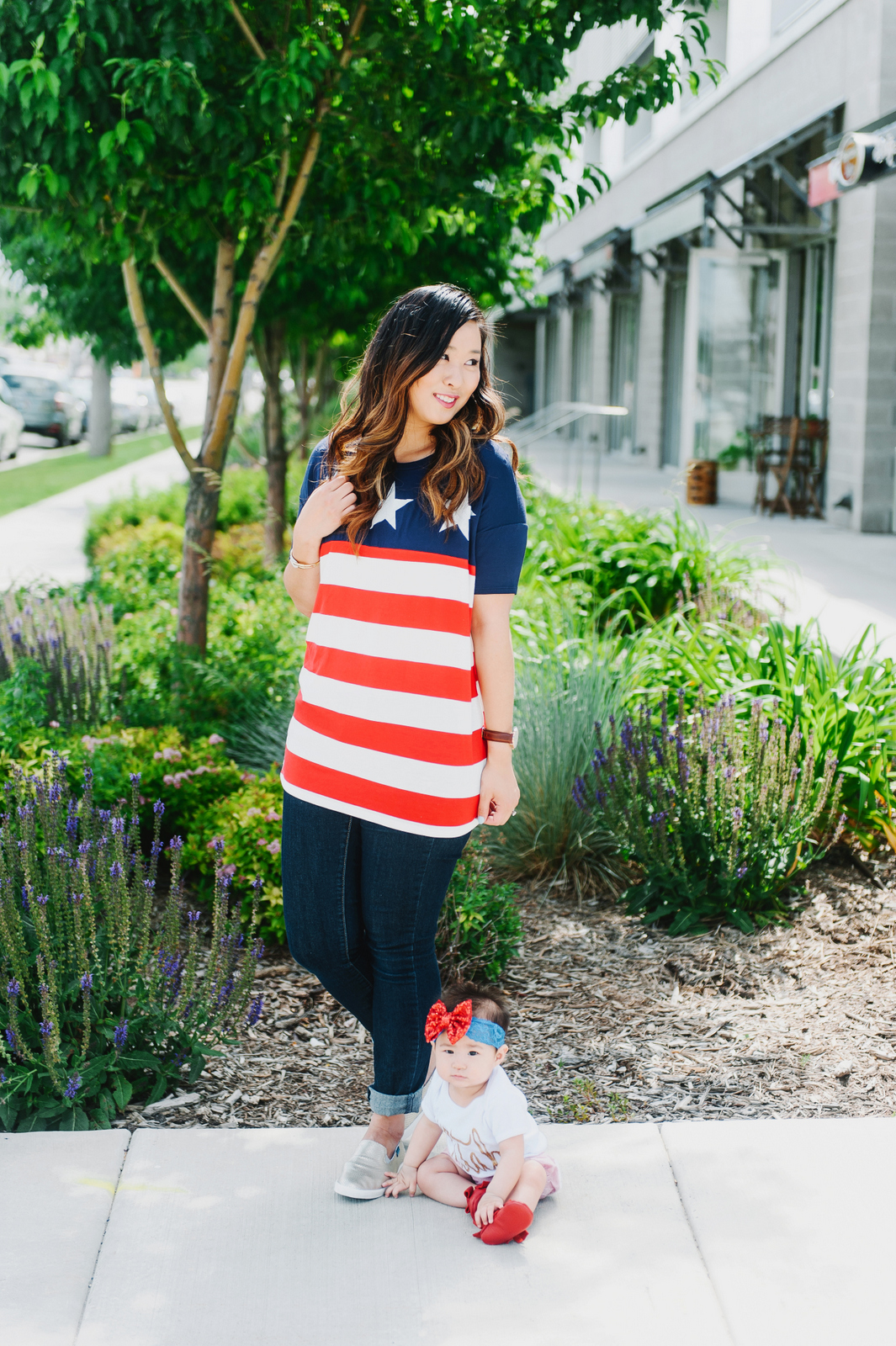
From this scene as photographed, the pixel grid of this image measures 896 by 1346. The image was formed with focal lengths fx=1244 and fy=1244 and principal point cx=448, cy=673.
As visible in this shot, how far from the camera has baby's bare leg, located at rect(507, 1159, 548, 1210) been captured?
7.68ft

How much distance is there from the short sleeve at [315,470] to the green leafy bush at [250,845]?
1.39m

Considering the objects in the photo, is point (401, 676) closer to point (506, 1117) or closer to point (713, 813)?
point (506, 1117)

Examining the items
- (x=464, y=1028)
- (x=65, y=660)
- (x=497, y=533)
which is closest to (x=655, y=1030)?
(x=464, y=1028)

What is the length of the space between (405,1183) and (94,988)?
883mm

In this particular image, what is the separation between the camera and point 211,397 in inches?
212

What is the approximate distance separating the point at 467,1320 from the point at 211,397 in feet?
13.5

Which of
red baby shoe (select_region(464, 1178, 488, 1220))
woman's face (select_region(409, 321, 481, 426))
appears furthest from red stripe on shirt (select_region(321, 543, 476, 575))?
red baby shoe (select_region(464, 1178, 488, 1220))

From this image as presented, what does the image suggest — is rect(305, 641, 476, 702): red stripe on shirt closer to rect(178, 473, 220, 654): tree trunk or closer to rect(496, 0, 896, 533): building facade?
rect(178, 473, 220, 654): tree trunk

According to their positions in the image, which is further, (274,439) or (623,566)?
(274,439)

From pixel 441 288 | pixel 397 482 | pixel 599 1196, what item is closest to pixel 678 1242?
pixel 599 1196

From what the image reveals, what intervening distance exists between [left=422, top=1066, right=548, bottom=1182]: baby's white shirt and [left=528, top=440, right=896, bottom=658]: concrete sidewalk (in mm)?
2734

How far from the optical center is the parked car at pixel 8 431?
21688 mm

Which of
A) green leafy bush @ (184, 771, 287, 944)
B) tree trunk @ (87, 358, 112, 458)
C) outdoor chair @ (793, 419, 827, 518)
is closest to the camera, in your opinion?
green leafy bush @ (184, 771, 287, 944)

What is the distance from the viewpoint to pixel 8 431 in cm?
2205
